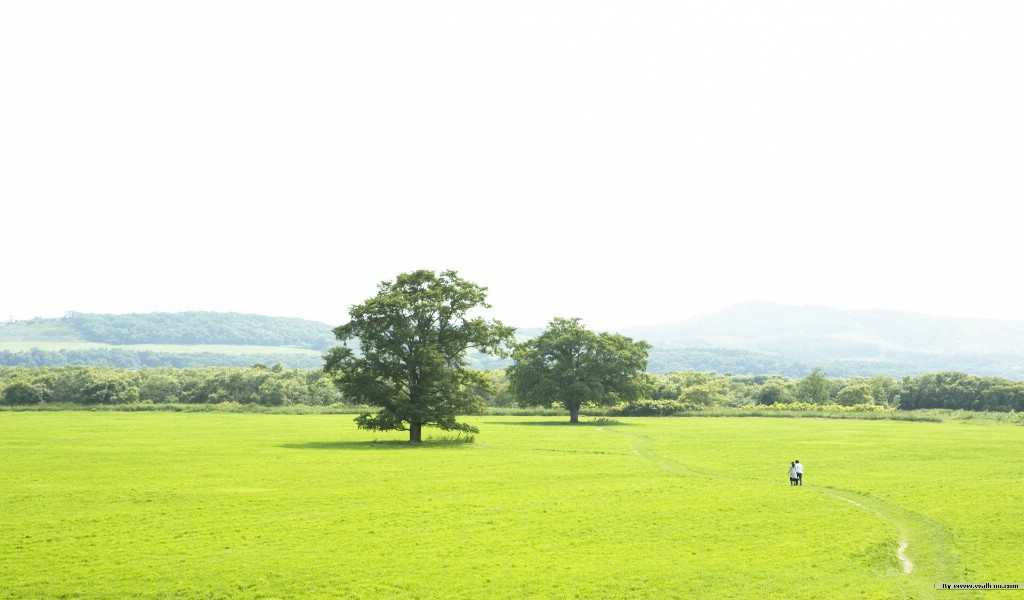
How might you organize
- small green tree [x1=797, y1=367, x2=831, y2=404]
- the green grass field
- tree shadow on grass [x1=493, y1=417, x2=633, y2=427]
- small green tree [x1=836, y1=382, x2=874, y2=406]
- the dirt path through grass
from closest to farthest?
the green grass field, the dirt path through grass, tree shadow on grass [x1=493, y1=417, x2=633, y2=427], small green tree [x1=836, y1=382, x2=874, y2=406], small green tree [x1=797, y1=367, x2=831, y2=404]

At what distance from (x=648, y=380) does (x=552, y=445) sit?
4494 centimetres

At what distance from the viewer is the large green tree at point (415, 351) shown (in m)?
69.2

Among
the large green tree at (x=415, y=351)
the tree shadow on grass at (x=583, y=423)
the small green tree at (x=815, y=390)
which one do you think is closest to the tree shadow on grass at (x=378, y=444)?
the large green tree at (x=415, y=351)

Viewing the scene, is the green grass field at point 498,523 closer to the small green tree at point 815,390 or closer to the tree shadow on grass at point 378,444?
the tree shadow on grass at point 378,444

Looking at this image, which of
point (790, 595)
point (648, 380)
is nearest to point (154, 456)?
point (790, 595)

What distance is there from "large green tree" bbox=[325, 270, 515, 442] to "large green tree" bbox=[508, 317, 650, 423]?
33.2 m

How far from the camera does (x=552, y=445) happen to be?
227ft

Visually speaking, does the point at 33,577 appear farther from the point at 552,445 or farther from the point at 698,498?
the point at 552,445

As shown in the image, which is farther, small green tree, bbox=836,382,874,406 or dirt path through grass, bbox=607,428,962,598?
small green tree, bbox=836,382,874,406

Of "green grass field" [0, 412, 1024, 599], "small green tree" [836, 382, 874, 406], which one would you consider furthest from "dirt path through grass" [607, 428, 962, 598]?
"small green tree" [836, 382, 874, 406]

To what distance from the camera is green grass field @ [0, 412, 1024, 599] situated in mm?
24391

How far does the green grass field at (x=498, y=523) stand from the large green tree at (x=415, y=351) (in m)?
8.11

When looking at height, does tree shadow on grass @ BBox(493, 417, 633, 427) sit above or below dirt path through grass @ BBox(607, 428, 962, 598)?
above

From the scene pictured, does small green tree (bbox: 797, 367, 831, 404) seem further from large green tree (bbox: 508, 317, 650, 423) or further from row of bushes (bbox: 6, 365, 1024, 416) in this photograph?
large green tree (bbox: 508, 317, 650, 423)
